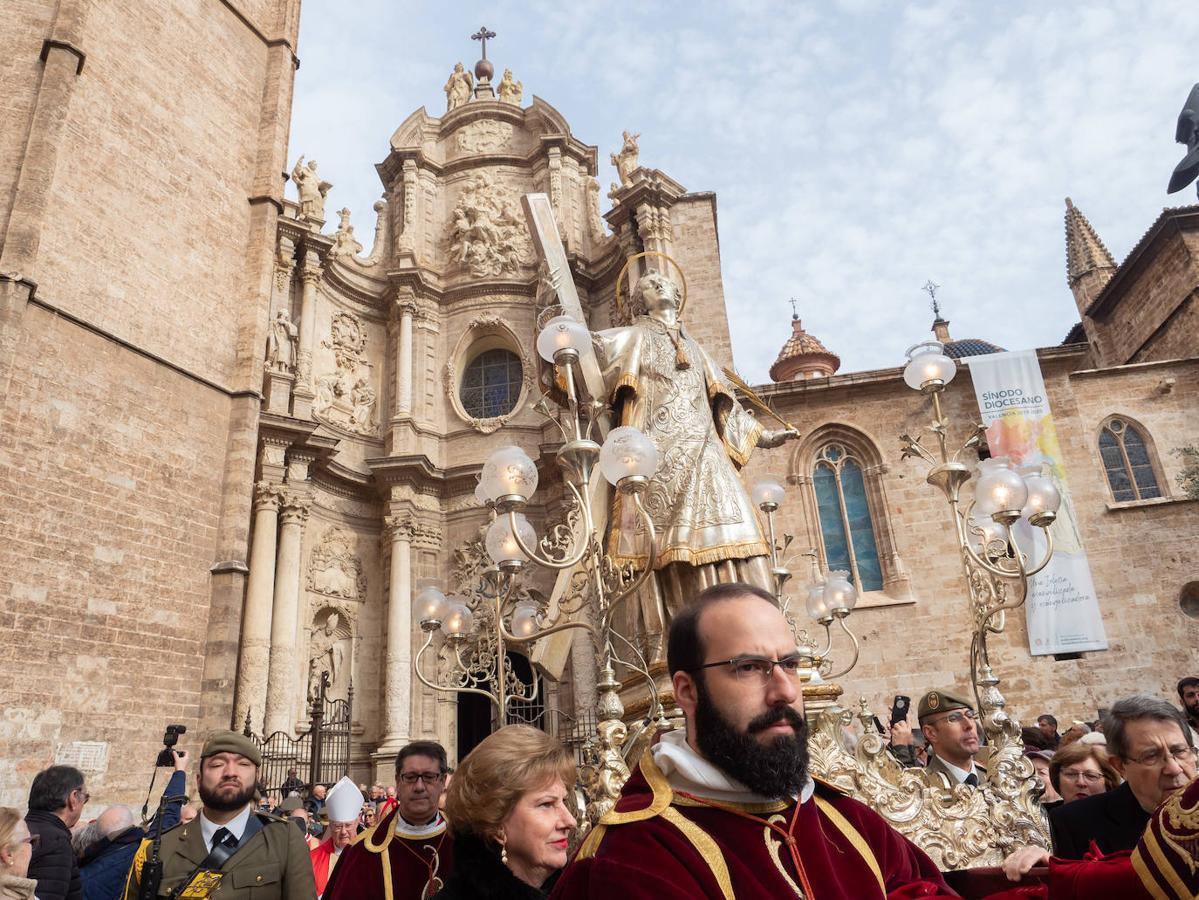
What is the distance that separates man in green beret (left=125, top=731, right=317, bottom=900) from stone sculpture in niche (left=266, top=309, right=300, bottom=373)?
1526cm

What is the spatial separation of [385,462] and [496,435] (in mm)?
2823

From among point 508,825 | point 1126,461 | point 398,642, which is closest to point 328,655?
point 398,642

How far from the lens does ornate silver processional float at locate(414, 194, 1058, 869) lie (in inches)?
190

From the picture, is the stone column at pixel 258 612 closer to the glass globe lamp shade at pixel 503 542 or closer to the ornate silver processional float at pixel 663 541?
the ornate silver processional float at pixel 663 541

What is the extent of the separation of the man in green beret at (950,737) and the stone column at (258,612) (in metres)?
12.7

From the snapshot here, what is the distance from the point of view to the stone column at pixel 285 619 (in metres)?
15.5

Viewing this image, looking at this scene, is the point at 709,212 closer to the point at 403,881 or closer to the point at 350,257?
the point at 350,257

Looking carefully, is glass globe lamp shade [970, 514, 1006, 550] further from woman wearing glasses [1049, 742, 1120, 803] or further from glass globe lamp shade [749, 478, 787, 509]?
woman wearing glasses [1049, 742, 1120, 803]

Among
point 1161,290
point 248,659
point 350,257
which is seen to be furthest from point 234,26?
point 1161,290

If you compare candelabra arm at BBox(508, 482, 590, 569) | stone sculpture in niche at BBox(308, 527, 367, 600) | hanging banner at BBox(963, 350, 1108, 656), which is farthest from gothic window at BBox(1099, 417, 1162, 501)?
candelabra arm at BBox(508, 482, 590, 569)

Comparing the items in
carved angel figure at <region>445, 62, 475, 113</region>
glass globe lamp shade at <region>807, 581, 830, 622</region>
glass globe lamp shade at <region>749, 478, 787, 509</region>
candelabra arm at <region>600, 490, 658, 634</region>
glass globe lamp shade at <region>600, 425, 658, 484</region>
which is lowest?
candelabra arm at <region>600, 490, 658, 634</region>

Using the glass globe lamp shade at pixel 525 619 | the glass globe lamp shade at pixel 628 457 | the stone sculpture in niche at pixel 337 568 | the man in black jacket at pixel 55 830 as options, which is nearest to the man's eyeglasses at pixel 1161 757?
the glass globe lamp shade at pixel 628 457

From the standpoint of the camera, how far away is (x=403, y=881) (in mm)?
3201

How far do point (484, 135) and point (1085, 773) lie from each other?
891 inches
